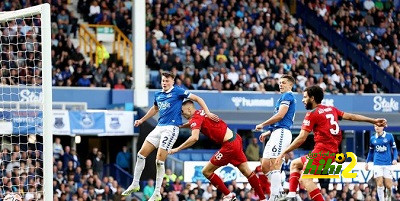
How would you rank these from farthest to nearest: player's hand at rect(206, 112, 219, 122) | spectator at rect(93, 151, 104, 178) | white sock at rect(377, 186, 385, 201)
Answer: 1. spectator at rect(93, 151, 104, 178)
2. white sock at rect(377, 186, 385, 201)
3. player's hand at rect(206, 112, 219, 122)

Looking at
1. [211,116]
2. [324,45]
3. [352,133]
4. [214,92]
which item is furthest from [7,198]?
[324,45]

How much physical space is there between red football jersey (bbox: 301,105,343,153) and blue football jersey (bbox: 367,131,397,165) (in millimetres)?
7904

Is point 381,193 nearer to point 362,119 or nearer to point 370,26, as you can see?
point 362,119

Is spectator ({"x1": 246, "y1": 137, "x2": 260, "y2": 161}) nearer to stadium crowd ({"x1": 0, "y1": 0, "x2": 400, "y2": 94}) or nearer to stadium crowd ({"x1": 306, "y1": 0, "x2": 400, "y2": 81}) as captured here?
stadium crowd ({"x1": 0, "y1": 0, "x2": 400, "y2": 94})

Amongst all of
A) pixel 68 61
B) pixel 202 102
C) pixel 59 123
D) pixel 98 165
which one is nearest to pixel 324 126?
pixel 202 102

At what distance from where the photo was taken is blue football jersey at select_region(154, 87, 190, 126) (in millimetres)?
18391

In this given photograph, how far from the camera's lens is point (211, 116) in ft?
59.5

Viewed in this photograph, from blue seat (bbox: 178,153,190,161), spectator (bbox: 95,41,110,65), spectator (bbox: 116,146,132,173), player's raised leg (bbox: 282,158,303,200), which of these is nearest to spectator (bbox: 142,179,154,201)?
blue seat (bbox: 178,153,190,161)

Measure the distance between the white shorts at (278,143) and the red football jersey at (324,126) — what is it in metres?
1.62

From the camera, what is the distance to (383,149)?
24562mm

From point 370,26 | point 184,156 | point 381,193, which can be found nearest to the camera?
point 381,193

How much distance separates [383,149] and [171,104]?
7.83 m

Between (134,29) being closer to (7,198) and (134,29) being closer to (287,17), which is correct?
(287,17)

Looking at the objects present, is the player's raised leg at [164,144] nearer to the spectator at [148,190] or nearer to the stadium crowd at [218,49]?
the spectator at [148,190]
